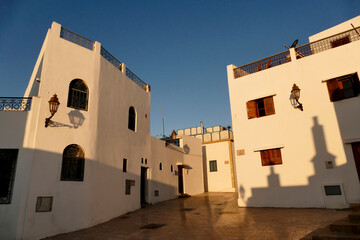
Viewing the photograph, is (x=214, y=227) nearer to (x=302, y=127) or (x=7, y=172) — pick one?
(x=302, y=127)

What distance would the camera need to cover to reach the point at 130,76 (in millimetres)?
13953

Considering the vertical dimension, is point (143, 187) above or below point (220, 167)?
below

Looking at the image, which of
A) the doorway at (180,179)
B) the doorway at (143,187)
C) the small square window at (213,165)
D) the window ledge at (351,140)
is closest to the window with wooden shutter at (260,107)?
the window ledge at (351,140)

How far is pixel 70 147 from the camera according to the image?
9.34m

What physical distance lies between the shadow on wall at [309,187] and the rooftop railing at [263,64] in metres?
3.46

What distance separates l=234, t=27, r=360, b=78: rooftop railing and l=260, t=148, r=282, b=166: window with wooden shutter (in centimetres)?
434

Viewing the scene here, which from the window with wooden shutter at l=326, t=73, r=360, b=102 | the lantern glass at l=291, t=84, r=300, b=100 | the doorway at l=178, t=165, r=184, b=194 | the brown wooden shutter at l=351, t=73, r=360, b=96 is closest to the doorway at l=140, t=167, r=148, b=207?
the doorway at l=178, t=165, r=184, b=194

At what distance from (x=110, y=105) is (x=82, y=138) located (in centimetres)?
242

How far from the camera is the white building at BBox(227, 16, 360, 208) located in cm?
972

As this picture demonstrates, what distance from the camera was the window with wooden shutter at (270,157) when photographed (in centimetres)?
1126

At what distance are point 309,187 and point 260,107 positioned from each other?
4.31 meters

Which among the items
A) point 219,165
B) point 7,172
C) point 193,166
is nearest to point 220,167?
point 219,165

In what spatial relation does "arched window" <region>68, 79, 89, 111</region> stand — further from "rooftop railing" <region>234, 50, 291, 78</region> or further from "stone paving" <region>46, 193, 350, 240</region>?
"rooftop railing" <region>234, 50, 291, 78</region>

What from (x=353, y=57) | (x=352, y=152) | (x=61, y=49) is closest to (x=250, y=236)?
(x=352, y=152)
